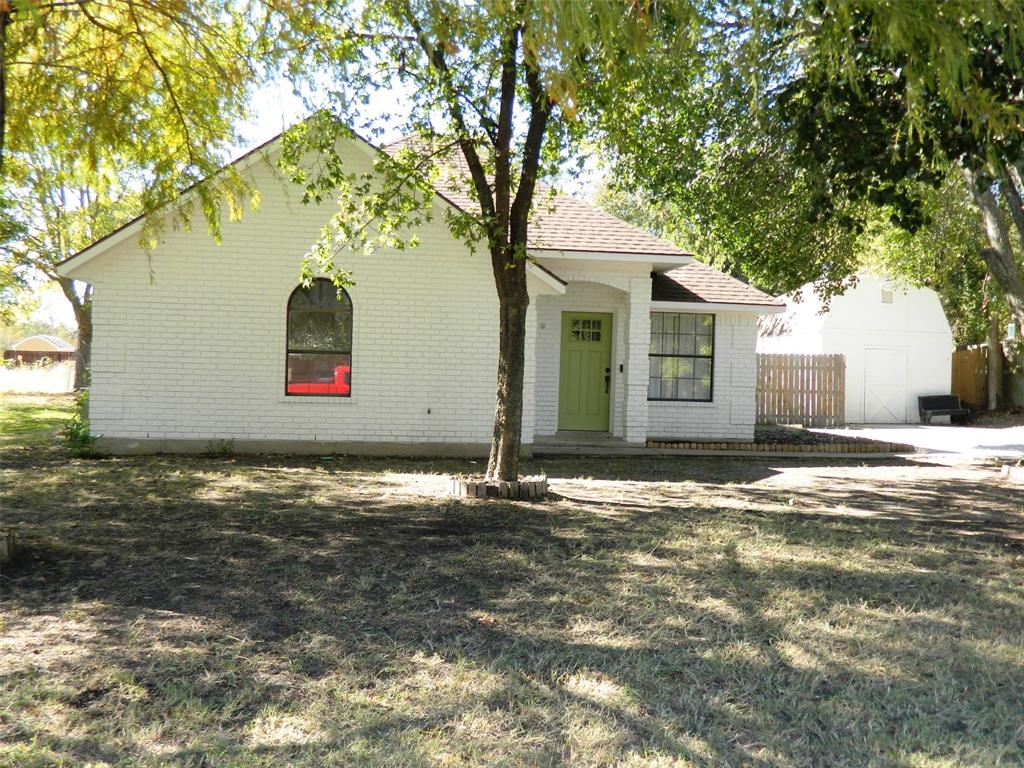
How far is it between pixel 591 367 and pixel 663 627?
11.7 metres

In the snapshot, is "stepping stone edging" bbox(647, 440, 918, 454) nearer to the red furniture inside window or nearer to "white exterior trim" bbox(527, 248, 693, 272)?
"white exterior trim" bbox(527, 248, 693, 272)

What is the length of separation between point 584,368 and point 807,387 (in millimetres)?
9496

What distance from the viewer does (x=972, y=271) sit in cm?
2794

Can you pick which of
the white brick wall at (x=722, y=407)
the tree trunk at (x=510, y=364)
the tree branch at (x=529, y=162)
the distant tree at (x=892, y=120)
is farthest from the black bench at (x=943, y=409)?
the tree branch at (x=529, y=162)

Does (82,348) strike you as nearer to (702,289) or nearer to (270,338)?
(270,338)

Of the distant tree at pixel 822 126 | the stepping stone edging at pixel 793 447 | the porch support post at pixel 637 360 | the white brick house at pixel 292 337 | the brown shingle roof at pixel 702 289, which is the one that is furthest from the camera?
the brown shingle roof at pixel 702 289

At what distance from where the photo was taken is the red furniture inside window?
14242 mm

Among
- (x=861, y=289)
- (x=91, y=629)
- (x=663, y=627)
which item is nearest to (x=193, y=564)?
(x=91, y=629)

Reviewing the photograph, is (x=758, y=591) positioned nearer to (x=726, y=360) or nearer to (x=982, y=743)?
(x=982, y=743)

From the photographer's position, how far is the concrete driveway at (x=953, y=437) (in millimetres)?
17016

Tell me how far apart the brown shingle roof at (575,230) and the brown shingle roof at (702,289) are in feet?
4.33

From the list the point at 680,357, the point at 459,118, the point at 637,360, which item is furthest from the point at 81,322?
the point at 459,118

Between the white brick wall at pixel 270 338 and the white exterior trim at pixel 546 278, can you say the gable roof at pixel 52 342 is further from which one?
the white exterior trim at pixel 546 278

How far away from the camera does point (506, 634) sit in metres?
5.16
